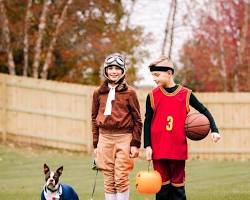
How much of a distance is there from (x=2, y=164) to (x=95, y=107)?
1003cm

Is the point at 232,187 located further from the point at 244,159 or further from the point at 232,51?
the point at 232,51

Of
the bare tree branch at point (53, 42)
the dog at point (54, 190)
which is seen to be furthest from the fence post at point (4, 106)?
the dog at point (54, 190)

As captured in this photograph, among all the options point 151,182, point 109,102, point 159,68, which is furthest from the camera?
point 109,102

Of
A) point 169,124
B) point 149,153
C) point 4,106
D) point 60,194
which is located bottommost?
point 60,194

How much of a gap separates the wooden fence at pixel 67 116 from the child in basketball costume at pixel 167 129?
1237cm

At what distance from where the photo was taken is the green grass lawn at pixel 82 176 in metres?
12.8

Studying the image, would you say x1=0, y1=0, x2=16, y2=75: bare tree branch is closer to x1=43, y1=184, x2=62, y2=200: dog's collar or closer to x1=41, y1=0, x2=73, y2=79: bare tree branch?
x1=41, y1=0, x2=73, y2=79: bare tree branch

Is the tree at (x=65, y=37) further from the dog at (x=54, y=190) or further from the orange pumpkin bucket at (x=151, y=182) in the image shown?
the orange pumpkin bucket at (x=151, y=182)

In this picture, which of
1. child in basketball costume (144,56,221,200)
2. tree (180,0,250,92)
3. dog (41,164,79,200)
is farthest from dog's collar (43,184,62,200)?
tree (180,0,250,92)

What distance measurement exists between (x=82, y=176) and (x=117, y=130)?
734 centimetres

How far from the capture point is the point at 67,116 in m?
22.1

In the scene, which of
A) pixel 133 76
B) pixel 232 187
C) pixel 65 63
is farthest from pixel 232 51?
pixel 232 187

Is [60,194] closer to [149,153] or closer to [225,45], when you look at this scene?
[149,153]

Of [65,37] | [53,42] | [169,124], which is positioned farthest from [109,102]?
[65,37]
